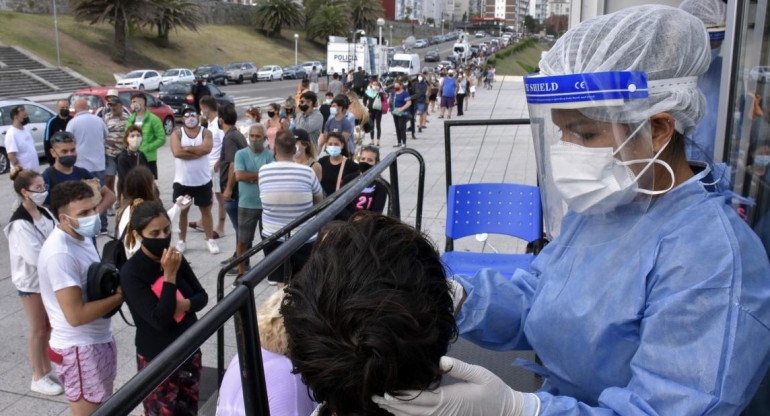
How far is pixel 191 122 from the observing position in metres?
7.69

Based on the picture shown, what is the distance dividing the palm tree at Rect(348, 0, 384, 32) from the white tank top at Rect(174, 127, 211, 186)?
73202mm

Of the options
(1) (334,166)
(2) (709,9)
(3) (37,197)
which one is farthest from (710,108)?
(3) (37,197)

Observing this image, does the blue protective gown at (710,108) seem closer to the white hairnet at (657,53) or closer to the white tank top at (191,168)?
the white hairnet at (657,53)

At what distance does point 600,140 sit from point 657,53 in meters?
0.25

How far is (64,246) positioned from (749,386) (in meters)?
3.54

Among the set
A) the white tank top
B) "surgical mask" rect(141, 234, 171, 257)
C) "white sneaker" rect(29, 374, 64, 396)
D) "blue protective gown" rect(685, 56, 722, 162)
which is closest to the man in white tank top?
the white tank top

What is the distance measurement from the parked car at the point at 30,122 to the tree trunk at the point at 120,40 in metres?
31.3

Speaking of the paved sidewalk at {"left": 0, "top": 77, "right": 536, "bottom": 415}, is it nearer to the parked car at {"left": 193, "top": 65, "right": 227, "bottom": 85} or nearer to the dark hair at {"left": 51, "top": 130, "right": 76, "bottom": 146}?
the dark hair at {"left": 51, "top": 130, "right": 76, "bottom": 146}

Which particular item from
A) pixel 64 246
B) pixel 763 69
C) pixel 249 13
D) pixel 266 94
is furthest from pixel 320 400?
pixel 249 13

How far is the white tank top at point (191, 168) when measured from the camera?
7.64 m

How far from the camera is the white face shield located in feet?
5.01

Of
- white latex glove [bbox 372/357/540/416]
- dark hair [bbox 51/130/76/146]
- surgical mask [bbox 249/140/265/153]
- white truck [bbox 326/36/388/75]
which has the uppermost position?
white truck [bbox 326/36/388/75]

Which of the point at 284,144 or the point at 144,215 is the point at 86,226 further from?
the point at 284,144

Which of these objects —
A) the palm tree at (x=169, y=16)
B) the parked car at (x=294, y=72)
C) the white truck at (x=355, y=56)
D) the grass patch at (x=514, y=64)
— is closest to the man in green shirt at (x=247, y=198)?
the white truck at (x=355, y=56)
